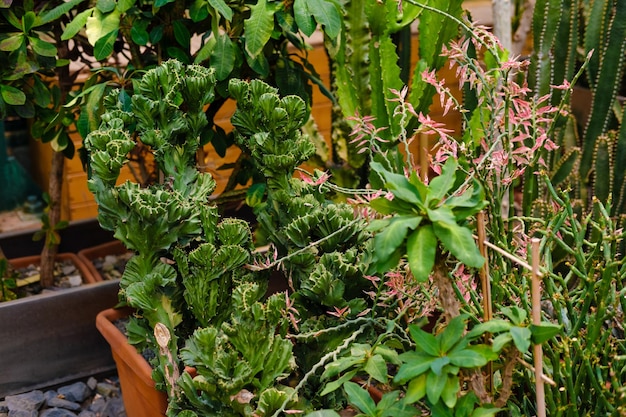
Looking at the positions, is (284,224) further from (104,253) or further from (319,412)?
(104,253)

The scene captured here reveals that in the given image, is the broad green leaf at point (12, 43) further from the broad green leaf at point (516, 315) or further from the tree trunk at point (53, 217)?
the broad green leaf at point (516, 315)

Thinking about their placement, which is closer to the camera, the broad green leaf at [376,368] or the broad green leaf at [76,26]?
the broad green leaf at [376,368]

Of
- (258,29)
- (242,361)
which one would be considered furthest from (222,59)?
(242,361)

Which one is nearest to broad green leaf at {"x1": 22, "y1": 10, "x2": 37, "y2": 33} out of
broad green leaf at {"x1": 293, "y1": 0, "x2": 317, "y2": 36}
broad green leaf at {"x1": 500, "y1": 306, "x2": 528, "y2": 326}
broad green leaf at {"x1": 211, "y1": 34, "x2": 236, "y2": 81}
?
broad green leaf at {"x1": 211, "y1": 34, "x2": 236, "y2": 81}

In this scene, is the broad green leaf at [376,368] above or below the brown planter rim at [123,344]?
above

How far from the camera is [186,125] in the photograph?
192cm

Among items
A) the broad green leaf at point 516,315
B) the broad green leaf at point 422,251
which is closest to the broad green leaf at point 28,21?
the broad green leaf at point 422,251

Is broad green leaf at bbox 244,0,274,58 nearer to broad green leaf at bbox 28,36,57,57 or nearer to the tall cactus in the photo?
the tall cactus

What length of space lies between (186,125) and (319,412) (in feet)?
2.56

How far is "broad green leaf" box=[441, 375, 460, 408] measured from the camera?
129 centimetres

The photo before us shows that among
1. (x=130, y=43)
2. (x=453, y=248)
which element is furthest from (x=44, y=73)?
(x=453, y=248)

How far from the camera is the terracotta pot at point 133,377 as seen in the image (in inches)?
73.4

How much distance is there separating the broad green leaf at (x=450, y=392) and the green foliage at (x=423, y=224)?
0.67 ft

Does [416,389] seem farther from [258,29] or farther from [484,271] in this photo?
[258,29]
